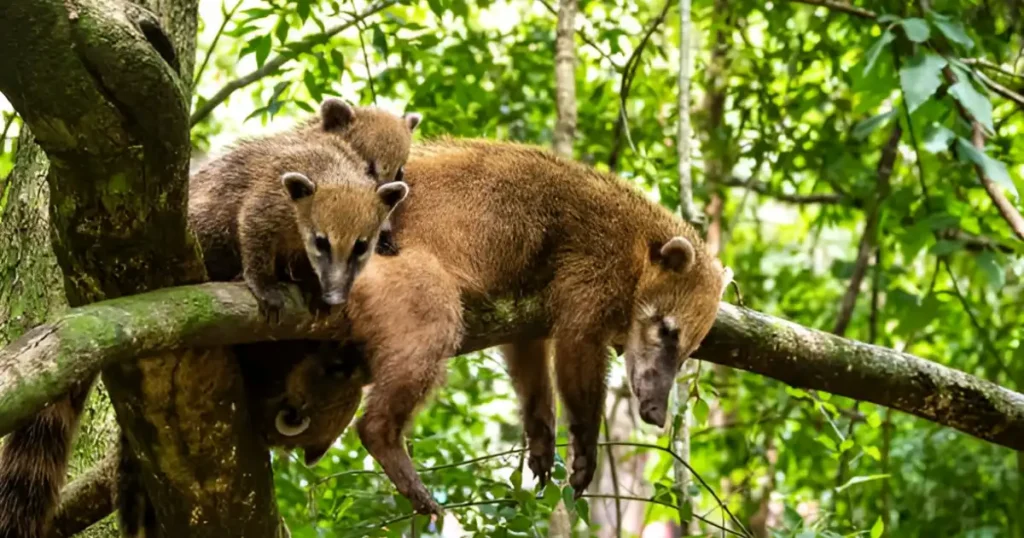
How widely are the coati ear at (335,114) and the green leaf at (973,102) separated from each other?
7.30ft

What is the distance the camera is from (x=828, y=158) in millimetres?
6285

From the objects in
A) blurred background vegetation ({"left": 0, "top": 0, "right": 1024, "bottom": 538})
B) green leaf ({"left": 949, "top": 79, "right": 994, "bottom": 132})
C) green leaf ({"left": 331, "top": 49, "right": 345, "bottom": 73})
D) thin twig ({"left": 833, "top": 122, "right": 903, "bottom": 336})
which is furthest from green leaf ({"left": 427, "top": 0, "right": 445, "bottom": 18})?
thin twig ({"left": 833, "top": 122, "right": 903, "bottom": 336})

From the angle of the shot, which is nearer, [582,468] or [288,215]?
[288,215]

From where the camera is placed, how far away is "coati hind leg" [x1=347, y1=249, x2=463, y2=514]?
10.6ft

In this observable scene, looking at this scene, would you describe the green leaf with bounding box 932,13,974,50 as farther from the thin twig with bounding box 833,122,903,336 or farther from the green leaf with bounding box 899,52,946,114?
the thin twig with bounding box 833,122,903,336

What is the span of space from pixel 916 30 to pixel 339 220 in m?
2.17

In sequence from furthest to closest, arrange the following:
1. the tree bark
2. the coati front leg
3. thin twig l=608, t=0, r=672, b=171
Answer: thin twig l=608, t=0, r=672, b=171 → the coati front leg → the tree bark

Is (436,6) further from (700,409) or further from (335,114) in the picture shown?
(700,409)

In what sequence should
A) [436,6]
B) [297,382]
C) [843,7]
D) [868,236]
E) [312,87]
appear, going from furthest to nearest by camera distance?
[868,236], [843,7], [312,87], [436,6], [297,382]

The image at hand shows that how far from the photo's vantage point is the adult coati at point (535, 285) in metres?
3.27

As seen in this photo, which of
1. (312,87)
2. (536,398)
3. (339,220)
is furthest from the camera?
(312,87)

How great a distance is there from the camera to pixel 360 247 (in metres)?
3.48

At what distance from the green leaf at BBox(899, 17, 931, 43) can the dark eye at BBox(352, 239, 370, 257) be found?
2044 mm

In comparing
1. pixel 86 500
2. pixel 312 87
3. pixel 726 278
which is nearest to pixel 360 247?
pixel 86 500
